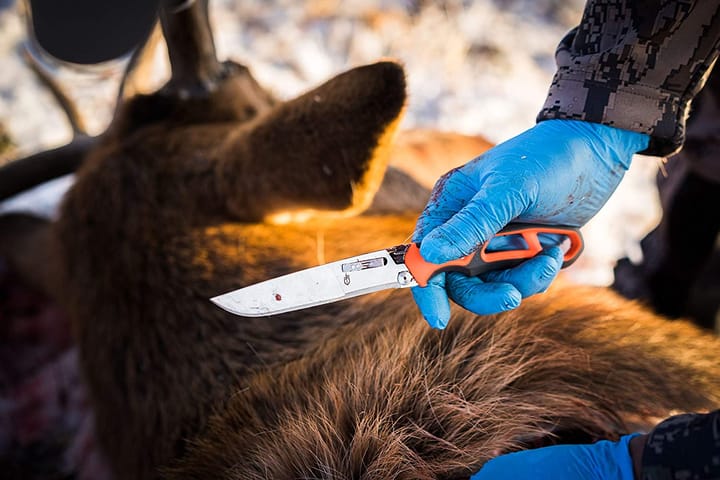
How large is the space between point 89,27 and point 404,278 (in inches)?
75.2

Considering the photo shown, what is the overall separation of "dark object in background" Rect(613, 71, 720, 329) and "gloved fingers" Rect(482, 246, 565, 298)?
97cm

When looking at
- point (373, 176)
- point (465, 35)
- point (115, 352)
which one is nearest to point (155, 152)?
point (115, 352)

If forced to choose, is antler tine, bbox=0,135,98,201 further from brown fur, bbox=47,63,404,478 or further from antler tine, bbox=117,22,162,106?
brown fur, bbox=47,63,404,478

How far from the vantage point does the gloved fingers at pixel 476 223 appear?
96cm

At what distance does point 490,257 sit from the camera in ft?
3.47

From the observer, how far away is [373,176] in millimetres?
1221

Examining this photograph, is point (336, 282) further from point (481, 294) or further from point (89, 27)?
point (89, 27)

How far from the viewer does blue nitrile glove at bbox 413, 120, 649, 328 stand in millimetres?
985

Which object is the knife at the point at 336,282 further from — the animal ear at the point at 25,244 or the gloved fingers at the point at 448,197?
the animal ear at the point at 25,244

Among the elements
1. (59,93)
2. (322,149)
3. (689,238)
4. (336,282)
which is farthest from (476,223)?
(59,93)

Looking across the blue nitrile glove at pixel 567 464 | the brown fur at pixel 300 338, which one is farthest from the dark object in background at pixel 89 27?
the blue nitrile glove at pixel 567 464

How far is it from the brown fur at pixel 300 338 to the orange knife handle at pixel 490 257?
0.11m

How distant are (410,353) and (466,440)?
18 centimetres

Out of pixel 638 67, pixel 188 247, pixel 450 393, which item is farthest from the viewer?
pixel 188 247
